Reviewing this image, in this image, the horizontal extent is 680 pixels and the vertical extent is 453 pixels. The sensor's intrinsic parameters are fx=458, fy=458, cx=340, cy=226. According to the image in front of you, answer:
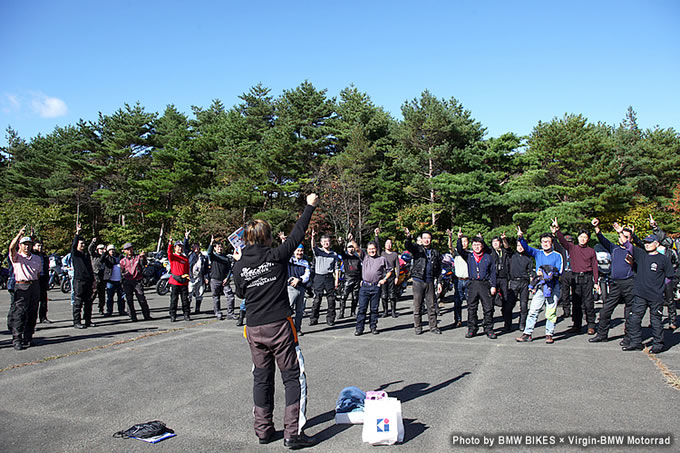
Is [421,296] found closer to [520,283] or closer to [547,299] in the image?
[520,283]

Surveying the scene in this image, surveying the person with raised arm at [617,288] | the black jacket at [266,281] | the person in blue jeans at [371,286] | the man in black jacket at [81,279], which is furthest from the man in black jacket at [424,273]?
the man in black jacket at [81,279]

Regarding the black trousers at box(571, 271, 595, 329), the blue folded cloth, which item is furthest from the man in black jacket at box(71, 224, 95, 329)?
the black trousers at box(571, 271, 595, 329)

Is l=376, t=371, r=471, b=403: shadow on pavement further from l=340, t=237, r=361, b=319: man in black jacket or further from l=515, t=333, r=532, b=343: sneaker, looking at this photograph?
l=340, t=237, r=361, b=319: man in black jacket

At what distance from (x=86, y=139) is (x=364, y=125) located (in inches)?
1135

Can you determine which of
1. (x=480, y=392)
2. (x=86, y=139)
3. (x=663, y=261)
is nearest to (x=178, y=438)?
(x=480, y=392)

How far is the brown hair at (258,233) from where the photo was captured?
427 centimetres

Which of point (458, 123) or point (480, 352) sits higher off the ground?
point (458, 123)

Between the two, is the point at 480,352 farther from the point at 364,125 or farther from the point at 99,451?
the point at 364,125

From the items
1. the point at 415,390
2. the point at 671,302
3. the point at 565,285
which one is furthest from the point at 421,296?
the point at 671,302

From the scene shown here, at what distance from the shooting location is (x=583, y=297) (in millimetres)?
8953

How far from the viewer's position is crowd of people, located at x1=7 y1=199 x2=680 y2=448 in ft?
13.6

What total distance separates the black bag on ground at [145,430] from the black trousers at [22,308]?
16.9ft

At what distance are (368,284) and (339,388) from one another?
3.91m

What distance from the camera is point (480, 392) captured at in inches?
215
